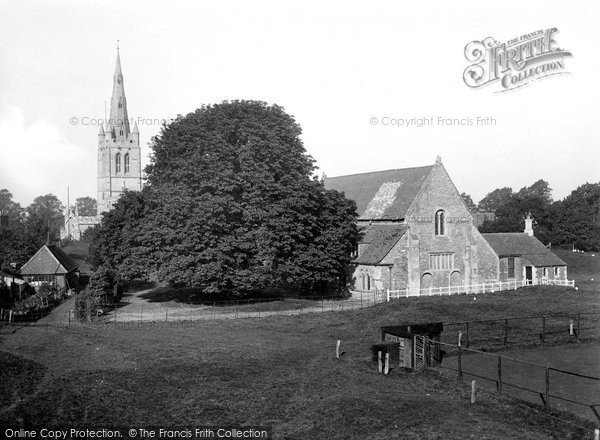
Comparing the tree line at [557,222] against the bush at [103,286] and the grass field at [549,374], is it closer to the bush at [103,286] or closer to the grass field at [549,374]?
the bush at [103,286]

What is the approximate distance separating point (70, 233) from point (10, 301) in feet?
322

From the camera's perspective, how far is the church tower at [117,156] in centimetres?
11844

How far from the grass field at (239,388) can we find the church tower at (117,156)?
95.9 meters

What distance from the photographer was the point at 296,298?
4166 cm

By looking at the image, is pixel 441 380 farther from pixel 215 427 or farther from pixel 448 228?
pixel 448 228

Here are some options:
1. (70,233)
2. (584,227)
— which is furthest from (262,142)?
(70,233)

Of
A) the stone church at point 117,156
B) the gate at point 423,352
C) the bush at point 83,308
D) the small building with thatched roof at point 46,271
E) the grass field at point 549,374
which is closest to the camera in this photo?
the grass field at point 549,374

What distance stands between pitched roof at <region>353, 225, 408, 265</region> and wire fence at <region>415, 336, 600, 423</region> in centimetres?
2045

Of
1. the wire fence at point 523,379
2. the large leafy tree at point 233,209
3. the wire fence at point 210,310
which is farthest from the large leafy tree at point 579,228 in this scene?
the wire fence at point 523,379

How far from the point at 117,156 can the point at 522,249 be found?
92.9m

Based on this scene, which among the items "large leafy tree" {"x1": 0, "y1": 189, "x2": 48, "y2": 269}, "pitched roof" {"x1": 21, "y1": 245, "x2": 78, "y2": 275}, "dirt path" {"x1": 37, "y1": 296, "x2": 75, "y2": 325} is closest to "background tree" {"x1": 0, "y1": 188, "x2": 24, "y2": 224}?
"large leafy tree" {"x1": 0, "y1": 189, "x2": 48, "y2": 269}

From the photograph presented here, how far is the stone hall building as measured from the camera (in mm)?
43688

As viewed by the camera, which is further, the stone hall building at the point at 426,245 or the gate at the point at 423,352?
the stone hall building at the point at 426,245

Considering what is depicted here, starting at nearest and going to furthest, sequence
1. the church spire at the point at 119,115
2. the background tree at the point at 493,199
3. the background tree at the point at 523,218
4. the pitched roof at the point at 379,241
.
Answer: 1. the pitched roof at the point at 379,241
2. the background tree at the point at 523,218
3. the church spire at the point at 119,115
4. the background tree at the point at 493,199
